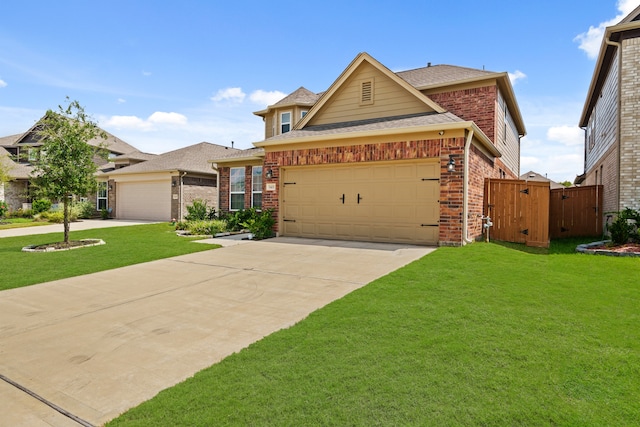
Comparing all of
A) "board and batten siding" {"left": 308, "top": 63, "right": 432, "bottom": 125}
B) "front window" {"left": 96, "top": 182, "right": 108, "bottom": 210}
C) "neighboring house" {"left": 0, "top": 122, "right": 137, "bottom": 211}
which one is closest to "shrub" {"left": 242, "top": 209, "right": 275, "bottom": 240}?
"board and batten siding" {"left": 308, "top": 63, "right": 432, "bottom": 125}

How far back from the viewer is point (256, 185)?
1708 centimetres

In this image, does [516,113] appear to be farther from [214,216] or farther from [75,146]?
[75,146]

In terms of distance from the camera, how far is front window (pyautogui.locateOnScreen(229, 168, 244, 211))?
17.6 meters

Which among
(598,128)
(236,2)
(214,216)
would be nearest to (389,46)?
(236,2)

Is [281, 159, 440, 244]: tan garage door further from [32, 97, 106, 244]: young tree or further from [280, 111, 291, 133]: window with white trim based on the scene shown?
[280, 111, 291, 133]: window with white trim

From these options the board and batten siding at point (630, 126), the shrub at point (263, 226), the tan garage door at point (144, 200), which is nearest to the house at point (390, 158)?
the shrub at point (263, 226)

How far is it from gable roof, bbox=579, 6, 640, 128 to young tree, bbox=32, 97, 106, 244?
1544 centimetres

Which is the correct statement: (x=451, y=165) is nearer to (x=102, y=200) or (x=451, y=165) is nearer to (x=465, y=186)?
(x=465, y=186)

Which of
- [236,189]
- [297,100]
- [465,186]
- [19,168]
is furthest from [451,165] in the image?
[19,168]

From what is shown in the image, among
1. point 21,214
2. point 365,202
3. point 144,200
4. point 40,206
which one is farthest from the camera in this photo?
point 21,214

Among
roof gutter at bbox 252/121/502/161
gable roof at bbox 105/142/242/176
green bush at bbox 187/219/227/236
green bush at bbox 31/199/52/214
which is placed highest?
gable roof at bbox 105/142/242/176

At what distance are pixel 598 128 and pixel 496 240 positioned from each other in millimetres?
9551

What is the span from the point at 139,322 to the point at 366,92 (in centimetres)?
1057

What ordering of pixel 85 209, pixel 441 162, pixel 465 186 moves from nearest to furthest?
pixel 465 186 → pixel 441 162 → pixel 85 209
